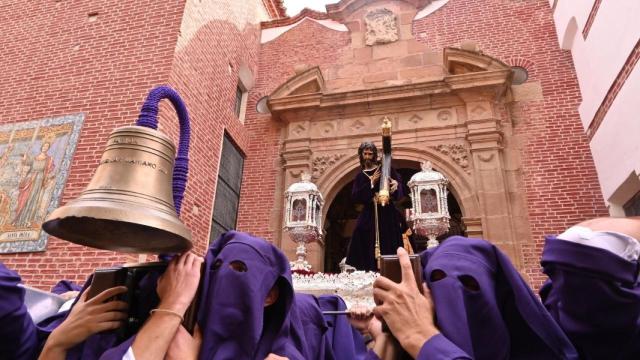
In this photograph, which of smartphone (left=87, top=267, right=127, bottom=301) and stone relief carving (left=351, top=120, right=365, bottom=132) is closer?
smartphone (left=87, top=267, right=127, bottom=301)

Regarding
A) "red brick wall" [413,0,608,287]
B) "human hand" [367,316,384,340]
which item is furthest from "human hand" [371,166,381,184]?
"red brick wall" [413,0,608,287]

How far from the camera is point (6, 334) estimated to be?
1.57 m

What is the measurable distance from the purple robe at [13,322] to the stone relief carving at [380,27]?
28.2 ft

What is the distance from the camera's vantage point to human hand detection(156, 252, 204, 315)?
4.92 feet

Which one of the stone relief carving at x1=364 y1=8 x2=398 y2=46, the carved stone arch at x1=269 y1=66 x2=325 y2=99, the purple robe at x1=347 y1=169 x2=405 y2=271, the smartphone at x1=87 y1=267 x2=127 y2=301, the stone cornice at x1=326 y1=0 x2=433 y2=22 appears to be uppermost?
the stone cornice at x1=326 y1=0 x2=433 y2=22

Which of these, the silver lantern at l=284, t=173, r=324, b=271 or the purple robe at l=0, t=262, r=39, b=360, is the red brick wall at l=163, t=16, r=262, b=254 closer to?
the silver lantern at l=284, t=173, r=324, b=271

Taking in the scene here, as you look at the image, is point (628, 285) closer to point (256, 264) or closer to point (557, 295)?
point (557, 295)

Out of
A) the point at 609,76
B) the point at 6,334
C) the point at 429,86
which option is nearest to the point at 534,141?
the point at 609,76

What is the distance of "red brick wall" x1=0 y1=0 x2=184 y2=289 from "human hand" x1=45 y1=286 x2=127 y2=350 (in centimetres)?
438

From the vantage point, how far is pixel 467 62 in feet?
25.5

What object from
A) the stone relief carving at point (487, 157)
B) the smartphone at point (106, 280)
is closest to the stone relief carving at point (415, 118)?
the stone relief carving at point (487, 157)

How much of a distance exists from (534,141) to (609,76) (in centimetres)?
158

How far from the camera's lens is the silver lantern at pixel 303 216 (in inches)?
206

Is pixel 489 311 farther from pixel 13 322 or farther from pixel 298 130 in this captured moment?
pixel 298 130
